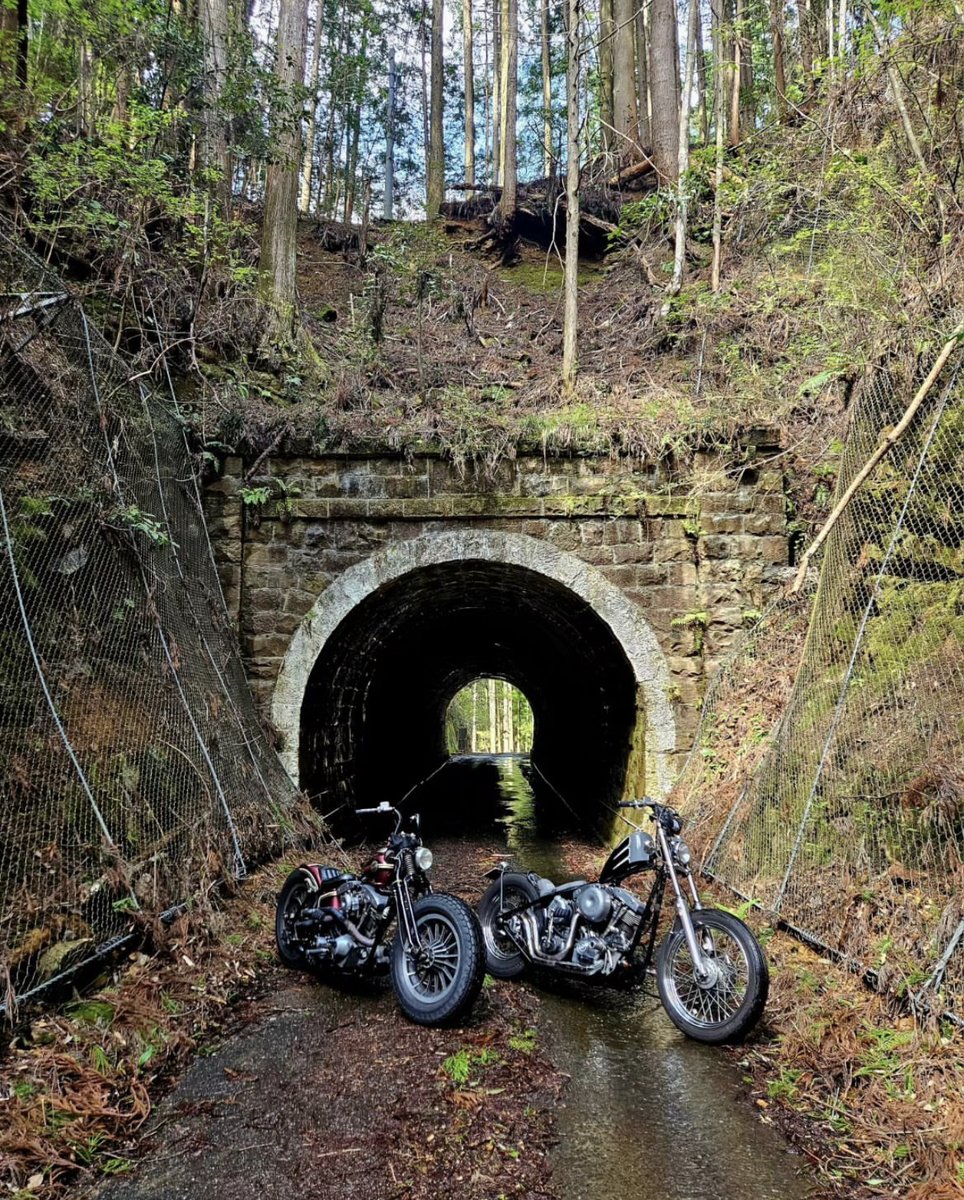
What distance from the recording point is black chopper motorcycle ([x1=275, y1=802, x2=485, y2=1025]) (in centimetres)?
376

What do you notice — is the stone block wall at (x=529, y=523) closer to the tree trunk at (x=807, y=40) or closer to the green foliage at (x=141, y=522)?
the green foliage at (x=141, y=522)

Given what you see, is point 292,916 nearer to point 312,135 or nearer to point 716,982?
point 716,982

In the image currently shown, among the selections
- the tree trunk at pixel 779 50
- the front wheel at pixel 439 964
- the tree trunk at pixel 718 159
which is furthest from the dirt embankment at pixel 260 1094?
the tree trunk at pixel 779 50

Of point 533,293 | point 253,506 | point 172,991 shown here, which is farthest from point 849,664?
point 533,293

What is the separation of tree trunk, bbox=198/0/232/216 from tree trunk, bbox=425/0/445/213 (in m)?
9.66

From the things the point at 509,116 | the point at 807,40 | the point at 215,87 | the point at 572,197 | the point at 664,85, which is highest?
the point at 509,116

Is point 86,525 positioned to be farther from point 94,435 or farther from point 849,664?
point 849,664

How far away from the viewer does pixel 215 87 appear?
32.4 feet

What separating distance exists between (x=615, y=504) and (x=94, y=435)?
482 centimetres

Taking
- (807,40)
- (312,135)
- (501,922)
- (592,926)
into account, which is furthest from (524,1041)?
(312,135)

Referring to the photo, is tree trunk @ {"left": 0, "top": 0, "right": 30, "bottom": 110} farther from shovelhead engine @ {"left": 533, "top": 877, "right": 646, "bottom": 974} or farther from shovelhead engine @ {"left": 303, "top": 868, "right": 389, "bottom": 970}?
shovelhead engine @ {"left": 533, "top": 877, "right": 646, "bottom": 974}

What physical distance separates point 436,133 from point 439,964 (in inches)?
893

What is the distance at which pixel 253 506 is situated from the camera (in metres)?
7.69

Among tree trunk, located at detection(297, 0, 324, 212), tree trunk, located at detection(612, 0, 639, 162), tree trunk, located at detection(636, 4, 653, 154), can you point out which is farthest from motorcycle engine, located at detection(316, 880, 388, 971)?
tree trunk, located at detection(297, 0, 324, 212)
